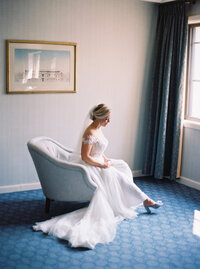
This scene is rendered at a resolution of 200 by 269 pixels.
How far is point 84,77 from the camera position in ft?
→ 16.7

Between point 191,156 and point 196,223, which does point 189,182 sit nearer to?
point 191,156

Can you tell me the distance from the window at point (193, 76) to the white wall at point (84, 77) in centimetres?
64

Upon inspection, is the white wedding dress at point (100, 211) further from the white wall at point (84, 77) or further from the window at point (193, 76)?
the window at point (193, 76)

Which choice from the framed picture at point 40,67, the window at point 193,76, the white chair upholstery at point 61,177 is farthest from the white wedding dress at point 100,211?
the window at point 193,76

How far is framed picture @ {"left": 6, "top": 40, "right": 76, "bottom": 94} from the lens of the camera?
456 cm

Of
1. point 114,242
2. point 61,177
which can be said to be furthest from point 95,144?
point 114,242

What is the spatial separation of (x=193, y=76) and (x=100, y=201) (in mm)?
2582

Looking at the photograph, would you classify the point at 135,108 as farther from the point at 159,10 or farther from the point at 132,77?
the point at 159,10

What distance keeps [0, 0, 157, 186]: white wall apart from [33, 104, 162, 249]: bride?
3.29ft

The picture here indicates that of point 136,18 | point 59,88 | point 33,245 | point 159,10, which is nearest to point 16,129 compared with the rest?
point 59,88

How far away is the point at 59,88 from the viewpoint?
4.93 metres

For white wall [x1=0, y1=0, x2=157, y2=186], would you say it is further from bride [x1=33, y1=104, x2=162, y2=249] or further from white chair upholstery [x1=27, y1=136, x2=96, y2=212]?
bride [x1=33, y1=104, x2=162, y2=249]

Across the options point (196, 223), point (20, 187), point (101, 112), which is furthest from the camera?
point (20, 187)

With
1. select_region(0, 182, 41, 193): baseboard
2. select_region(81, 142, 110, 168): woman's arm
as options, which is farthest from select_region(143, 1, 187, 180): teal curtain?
select_region(0, 182, 41, 193): baseboard
